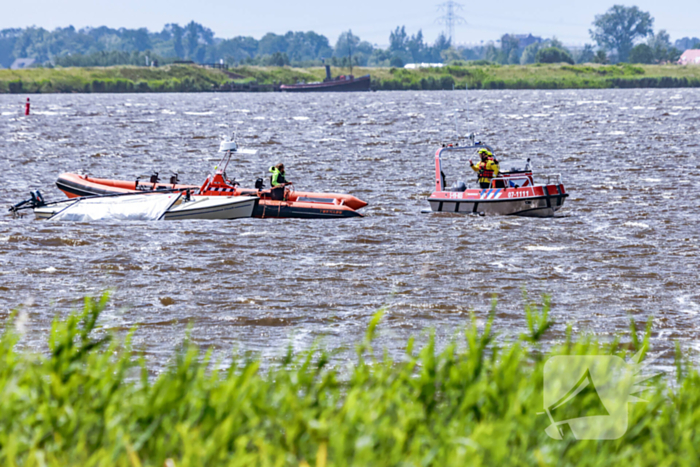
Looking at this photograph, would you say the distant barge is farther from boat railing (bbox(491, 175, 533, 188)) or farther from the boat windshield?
the boat windshield

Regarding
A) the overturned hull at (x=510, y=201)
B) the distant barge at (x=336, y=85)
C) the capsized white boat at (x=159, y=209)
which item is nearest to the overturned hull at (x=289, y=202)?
the capsized white boat at (x=159, y=209)

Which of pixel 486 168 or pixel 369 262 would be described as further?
pixel 486 168

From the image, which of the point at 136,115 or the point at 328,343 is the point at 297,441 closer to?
the point at 328,343

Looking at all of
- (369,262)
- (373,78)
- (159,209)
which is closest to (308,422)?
(369,262)

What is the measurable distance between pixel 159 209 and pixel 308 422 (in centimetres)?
1888

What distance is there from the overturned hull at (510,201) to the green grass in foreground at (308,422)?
17279mm

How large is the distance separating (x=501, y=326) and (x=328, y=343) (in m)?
2.76

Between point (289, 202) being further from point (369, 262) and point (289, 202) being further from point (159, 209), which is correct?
point (369, 262)

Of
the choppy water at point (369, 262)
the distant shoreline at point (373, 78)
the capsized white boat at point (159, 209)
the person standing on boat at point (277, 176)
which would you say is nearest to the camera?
the choppy water at point (369, 262)

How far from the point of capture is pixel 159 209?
2341 centimetres

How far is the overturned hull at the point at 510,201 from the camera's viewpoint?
23.4 metres

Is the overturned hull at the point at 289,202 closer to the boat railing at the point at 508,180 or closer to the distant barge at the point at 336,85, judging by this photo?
the boat railing at the point at 508,180

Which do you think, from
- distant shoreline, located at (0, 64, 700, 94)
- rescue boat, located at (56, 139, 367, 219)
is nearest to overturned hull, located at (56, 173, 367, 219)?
rescue boat, located at (56, 139, 367, 219)

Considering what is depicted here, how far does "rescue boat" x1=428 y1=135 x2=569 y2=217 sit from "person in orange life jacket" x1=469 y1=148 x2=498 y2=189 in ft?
0.56
